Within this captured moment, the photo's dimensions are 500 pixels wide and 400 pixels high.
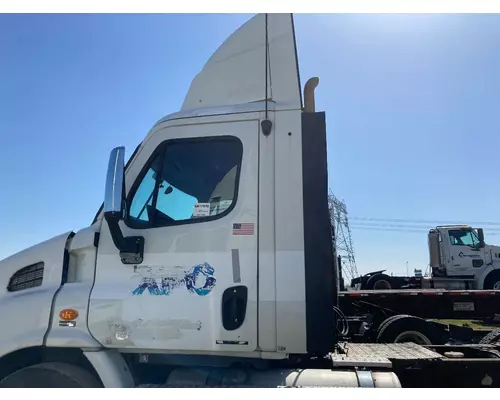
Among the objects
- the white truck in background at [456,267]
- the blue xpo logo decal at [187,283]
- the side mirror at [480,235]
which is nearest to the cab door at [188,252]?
the blue xpo logo decal at [187,283]

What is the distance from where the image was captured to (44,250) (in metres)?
2.94

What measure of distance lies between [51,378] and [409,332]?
5.53m

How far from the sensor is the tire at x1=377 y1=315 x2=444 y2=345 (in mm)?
6375

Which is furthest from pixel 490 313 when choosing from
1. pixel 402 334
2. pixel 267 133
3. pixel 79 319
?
pixel 79 319

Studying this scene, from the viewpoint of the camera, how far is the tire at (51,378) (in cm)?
264

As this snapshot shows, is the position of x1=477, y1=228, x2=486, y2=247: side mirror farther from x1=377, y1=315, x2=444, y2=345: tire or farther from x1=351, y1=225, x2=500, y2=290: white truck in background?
x1=377, y1=315, x2=444, y2=345: tire

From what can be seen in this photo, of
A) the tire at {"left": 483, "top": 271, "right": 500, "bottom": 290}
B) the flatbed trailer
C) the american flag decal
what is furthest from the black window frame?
the tire at {"left": 483, "top": 271, "right": 500, "bottom": 290}

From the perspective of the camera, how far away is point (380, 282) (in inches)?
688

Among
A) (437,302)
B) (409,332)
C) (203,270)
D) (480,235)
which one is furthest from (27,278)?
(480,235)

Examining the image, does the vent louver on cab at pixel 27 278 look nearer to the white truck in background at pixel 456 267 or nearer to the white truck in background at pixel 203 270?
the white truck in background at pixel 203 270

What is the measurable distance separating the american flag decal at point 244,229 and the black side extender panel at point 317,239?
37cm

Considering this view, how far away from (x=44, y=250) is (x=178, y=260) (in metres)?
1.03

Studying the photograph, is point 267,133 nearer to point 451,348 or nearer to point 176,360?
point 176,360

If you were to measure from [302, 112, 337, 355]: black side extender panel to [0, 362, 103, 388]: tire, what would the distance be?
148 centimetres
